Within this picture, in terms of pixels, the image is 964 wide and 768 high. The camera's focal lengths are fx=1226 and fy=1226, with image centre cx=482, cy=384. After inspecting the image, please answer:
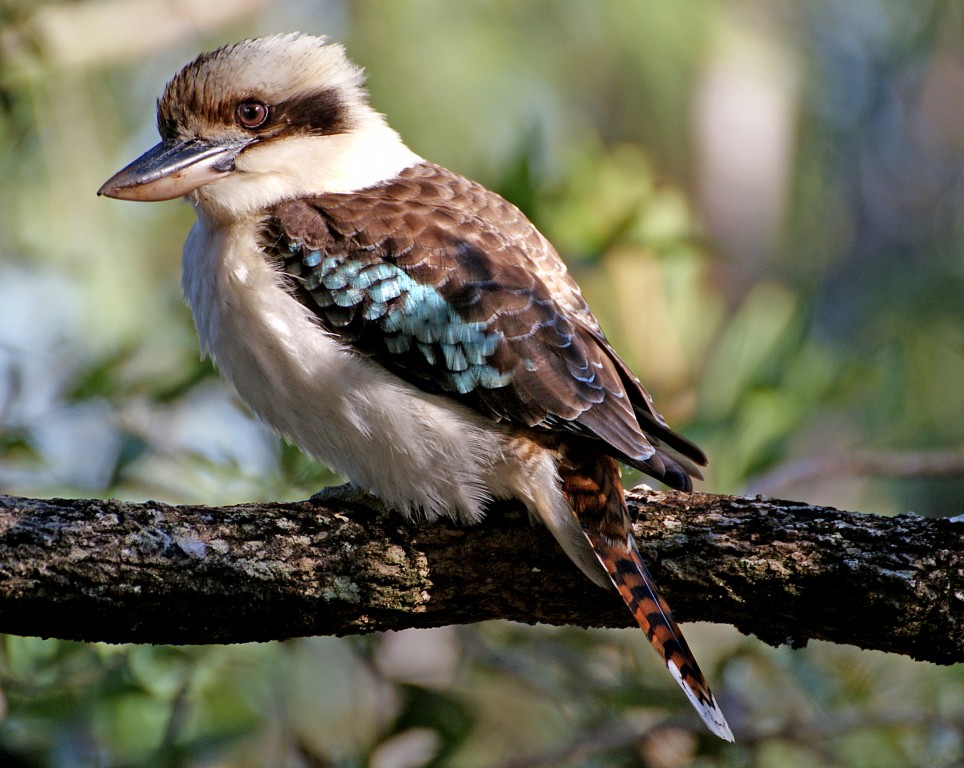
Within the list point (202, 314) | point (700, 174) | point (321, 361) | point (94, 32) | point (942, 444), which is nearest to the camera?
point (321, 361)

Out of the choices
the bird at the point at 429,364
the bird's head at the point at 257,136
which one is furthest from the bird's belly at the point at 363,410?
the bird's head at the point at 257,136

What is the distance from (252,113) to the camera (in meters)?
3.33

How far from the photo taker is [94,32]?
5633 millimetres

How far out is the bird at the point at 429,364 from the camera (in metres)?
2.85

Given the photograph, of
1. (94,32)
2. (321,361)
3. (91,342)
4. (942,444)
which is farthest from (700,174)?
(321,361)

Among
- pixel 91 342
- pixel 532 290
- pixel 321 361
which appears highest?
pixel 532 290

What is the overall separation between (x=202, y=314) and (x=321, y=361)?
0.41 m

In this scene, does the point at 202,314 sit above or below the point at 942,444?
above

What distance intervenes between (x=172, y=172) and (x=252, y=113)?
0.97ft

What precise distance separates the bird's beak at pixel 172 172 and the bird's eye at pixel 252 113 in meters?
0.09

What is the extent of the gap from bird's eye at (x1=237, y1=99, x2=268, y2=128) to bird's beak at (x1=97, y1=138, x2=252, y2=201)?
0.09 meters

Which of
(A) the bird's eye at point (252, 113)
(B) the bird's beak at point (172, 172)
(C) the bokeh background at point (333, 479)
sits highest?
(A) the bird's eye at point (252, 113)

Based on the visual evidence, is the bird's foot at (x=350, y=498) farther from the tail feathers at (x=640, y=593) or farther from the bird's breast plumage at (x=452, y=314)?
the tail feathers at (x=640, y=593)

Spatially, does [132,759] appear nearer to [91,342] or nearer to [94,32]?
[91,342]
